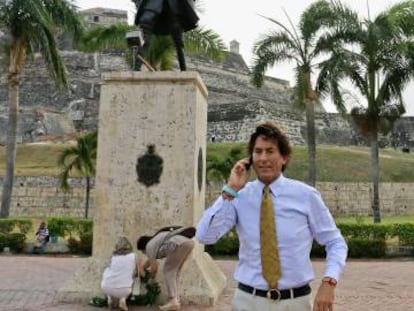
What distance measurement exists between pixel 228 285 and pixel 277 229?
217 inches

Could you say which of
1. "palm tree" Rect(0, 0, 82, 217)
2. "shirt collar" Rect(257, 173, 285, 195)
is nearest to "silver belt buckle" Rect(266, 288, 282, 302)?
"shirt collar" Rect(257, 173, 285, 195)

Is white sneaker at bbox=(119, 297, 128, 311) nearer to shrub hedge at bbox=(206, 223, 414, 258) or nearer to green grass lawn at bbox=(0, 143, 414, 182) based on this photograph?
shrub hedge at bbox=(206, 223, 414, 258)

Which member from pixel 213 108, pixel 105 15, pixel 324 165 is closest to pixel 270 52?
pixel 324 165

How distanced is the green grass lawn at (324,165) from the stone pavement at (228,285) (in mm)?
15196

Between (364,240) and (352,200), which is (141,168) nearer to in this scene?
(364,240)

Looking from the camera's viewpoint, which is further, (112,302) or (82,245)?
(82,245)

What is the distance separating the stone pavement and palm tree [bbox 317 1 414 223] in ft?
19.8

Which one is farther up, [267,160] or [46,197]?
[46,197]

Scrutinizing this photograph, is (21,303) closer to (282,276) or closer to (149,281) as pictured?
(149,281)

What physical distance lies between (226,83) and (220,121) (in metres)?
17.6

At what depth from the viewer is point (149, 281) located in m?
6.45

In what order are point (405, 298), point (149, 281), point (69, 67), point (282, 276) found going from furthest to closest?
point (69, 67) < point (405, 298) < point (149, 281) < point (282, 276)

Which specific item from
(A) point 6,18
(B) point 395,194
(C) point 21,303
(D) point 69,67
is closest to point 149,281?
(C) point 21,303

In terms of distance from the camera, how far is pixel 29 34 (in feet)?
52.6
